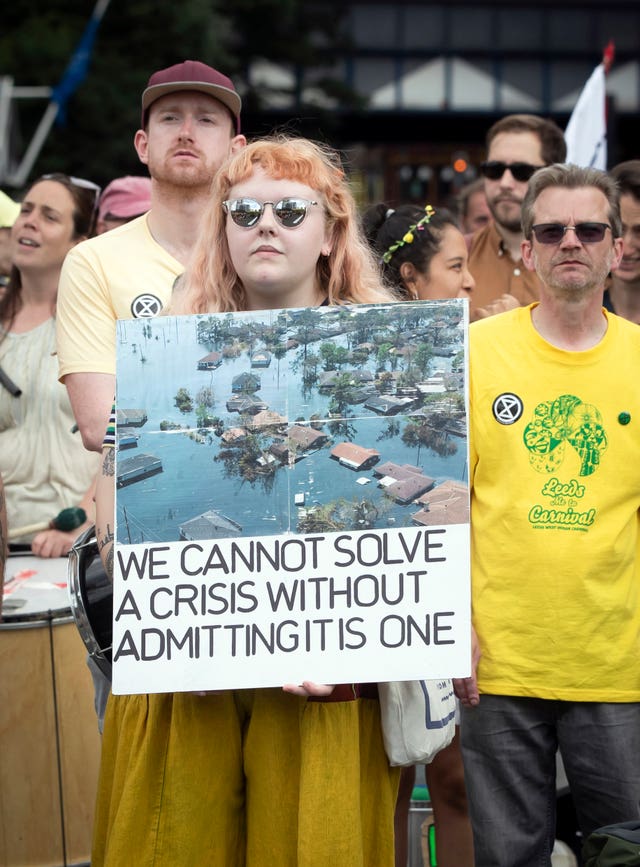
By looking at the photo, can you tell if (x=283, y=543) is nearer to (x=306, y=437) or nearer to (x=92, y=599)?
(x=306, y=437)

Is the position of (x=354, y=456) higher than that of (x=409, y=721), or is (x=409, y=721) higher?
(x=354, y=456)

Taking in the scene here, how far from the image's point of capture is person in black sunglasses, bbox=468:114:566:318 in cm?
529

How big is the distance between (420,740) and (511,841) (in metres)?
0.73

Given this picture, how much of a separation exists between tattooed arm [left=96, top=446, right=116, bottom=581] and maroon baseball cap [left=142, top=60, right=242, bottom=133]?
1.46 meters

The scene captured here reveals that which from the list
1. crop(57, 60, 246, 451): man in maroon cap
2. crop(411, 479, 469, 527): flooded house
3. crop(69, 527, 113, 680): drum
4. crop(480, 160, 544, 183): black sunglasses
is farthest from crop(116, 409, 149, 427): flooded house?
crop(480, 160, 544, 183): black sunglasses

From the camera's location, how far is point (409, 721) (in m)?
2.89

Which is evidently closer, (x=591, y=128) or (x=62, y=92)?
(x=591, y=128)

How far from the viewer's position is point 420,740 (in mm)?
2895

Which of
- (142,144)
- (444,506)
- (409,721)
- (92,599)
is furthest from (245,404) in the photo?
(142,144)

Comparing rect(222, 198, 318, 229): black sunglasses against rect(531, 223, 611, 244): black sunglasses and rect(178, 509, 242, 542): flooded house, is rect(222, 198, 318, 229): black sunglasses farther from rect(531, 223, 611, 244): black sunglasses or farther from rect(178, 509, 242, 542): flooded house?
rect(531, 223, 611, 244): black sunglasses

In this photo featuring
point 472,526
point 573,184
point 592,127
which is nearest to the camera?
point 472,526

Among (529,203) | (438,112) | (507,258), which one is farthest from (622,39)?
(529,203)

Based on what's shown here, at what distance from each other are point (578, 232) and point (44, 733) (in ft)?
7.51

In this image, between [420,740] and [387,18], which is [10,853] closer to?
[420,740]
